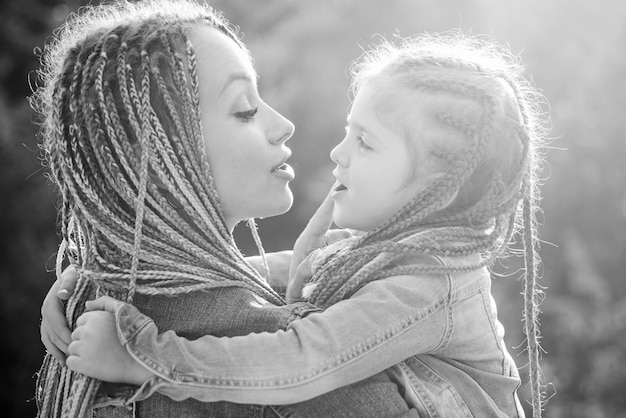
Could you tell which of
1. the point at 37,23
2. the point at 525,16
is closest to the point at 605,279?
the point at 525,16

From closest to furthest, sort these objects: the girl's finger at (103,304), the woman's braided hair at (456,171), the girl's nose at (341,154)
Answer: the girl's finger at (103,304), the woman's braided hair at (456,171), the girl's nose at (341,154)

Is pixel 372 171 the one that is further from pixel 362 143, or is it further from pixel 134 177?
pixel 134 177

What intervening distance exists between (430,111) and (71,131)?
0.87 metres

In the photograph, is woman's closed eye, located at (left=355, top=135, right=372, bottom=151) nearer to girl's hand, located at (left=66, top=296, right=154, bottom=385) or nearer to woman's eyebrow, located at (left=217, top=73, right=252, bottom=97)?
woman's eyebrow, located at (left=217, top=73, right=252, bottom=97)

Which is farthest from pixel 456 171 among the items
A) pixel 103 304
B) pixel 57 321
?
pixel 57 321

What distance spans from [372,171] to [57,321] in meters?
0.85

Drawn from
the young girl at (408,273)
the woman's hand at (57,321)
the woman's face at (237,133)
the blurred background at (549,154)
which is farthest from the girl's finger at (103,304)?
the blurred background at (549,154)

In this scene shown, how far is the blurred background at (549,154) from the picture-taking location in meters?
5.81

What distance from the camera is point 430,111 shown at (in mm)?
1886

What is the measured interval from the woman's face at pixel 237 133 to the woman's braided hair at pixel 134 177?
0.04m

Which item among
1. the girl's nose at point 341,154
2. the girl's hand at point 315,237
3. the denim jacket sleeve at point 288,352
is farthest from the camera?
the girl's hand at point 315,237

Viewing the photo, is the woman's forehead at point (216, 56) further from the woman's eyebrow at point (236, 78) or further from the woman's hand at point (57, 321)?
the woman's hand at point (57, 321)

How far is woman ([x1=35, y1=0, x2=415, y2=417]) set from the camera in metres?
1.69

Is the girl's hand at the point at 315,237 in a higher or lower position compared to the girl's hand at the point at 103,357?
higher
